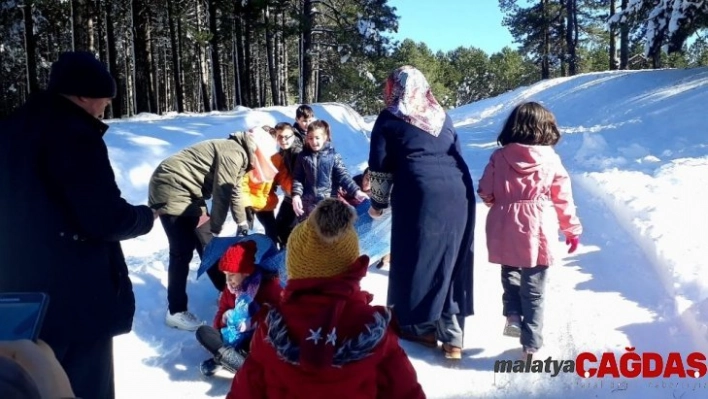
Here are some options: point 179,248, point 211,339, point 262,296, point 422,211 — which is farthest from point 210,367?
point 422,211

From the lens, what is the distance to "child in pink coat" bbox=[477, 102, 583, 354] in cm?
379

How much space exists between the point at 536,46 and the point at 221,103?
2397cm

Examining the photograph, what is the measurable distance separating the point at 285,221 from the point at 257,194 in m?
0.49

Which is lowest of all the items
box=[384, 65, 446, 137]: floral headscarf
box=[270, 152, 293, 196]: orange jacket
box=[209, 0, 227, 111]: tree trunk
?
box=[270, 152, 293, 196]: orange jacket

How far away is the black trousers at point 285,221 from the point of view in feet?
19.2

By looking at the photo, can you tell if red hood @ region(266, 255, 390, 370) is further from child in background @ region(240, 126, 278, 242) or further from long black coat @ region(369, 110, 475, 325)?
child in background @ region(240, 126, 278, 242)

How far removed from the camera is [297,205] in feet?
17.5

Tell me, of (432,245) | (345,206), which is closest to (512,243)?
(432,245)

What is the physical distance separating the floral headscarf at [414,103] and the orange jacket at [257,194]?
6.28 ft

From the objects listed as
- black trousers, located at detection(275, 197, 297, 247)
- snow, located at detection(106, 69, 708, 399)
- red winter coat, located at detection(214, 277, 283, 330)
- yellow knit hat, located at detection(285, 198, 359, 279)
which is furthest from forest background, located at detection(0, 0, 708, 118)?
yellow knit hat, located at detection(285, 198, 359, 279)

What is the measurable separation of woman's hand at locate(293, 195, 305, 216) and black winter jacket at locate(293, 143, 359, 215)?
0.16 ft

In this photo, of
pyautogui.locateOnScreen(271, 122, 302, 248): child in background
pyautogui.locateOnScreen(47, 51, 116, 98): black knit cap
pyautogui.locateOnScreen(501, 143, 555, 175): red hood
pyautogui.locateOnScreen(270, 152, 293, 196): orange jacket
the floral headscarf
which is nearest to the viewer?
pyautogui.locateOnScreen(47, 51, 116, 98): black knit cap

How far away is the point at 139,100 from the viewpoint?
84.9 feet

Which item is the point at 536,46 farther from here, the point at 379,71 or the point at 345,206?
the point at 345,206
